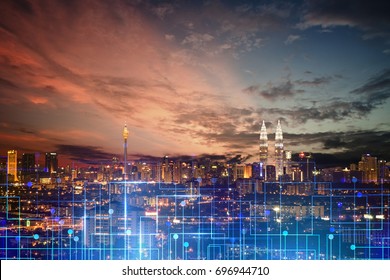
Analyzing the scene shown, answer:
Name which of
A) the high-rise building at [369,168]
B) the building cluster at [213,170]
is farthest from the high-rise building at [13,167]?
the high-rise building at [369,168]

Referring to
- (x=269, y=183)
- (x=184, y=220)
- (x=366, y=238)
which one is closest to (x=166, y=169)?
(x=184, y=220)

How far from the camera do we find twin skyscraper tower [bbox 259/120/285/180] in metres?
4.09

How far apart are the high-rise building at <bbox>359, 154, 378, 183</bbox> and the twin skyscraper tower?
0.76 metres

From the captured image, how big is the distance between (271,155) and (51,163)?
2234 millimetres

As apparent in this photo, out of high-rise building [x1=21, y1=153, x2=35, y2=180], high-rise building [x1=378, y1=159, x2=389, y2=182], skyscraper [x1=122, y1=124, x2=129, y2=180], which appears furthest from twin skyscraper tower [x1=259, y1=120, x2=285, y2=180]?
high-rise building [x1=21, y1=153, x2=35, y2=180]

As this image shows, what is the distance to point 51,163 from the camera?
436 cm

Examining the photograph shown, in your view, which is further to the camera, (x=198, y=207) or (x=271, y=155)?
(x=271, y=155)

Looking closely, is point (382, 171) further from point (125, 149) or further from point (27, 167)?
point (27, 167)

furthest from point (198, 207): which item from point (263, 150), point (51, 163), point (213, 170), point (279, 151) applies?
point (51, 163)

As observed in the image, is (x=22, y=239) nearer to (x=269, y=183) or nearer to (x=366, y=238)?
(x=269, y=183)

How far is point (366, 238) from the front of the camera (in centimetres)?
373

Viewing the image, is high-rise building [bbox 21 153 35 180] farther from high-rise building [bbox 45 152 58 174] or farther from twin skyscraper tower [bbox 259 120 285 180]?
twin skyscraper tower [bbox 259 120 285 180]

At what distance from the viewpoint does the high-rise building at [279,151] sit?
162 inches

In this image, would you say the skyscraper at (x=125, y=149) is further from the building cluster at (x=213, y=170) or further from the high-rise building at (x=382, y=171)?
the high-rise building at (x=382, y=171)
